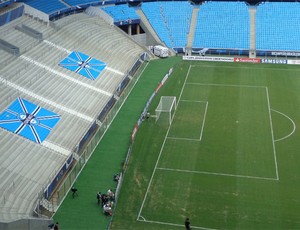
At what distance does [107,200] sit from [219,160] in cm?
945

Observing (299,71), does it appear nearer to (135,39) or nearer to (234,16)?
(234,16)

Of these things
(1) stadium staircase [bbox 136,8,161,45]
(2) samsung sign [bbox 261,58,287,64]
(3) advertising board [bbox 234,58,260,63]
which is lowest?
(3) advertising board [bbox 234,58,260,63]

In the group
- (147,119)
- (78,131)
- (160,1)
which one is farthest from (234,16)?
(78,131)

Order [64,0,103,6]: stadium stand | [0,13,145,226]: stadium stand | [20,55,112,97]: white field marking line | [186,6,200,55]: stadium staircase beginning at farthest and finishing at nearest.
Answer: [186,6,200,55]: stadium staircase < [64,0,103,6]: stadium stand < [20,55,112,97]: white field marking line < [0,13,145,226]: stadium stand

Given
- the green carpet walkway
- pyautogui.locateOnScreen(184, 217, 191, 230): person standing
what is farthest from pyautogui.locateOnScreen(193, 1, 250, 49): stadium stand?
pyautogui.locateOnScreen(184, 217, 191, 230): person standing

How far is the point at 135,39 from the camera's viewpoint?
2633 inches

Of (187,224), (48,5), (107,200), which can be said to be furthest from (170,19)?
(187,224)

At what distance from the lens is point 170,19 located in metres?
68.5

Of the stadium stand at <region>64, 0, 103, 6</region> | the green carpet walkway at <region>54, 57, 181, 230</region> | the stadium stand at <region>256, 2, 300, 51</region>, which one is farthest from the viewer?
the stadium stand at <region>256, 2, 300, 51</region>

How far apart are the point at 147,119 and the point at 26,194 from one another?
49.8 ft

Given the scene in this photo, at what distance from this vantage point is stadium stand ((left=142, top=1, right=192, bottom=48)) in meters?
65.7

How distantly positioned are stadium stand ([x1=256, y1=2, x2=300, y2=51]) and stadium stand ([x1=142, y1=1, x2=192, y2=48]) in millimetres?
9004

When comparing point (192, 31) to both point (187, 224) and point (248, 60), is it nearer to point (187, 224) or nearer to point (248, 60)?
point (248, 60)

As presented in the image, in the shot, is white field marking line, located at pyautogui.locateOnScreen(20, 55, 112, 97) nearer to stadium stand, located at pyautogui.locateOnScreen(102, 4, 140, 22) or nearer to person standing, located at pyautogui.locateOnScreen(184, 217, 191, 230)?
person standing, located at pyautogui.locateOnScreen(184, 217, 191, 230)
